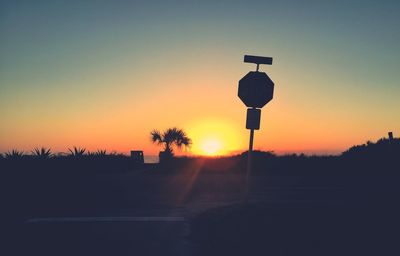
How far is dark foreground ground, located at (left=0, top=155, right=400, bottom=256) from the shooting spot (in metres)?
6.55

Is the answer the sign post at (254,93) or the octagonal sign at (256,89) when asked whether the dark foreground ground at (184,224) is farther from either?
the octagonal sign at (256,89)

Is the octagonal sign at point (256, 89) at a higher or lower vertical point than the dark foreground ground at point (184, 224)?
higher

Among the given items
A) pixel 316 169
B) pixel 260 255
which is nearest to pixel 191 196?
pixel 260 255

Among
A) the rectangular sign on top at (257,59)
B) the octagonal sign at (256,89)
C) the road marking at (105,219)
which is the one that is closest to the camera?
the road marking at (105,219)

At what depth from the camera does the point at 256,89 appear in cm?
944

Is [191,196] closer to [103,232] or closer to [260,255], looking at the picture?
[103,232]

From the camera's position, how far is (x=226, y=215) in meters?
8.48

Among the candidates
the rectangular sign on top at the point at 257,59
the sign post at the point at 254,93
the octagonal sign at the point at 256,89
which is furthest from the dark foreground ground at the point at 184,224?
the rectangular sign on top at the point at 257,59

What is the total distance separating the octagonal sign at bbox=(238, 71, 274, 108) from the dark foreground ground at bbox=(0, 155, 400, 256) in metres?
2.32

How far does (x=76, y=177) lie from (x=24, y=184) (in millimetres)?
2372

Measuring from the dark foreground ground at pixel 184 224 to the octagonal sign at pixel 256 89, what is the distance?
91.4 inches

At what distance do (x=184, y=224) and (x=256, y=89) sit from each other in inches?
132

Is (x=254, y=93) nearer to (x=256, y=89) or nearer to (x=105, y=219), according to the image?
(x=256, y=89)

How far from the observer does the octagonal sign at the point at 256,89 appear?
9430mm
